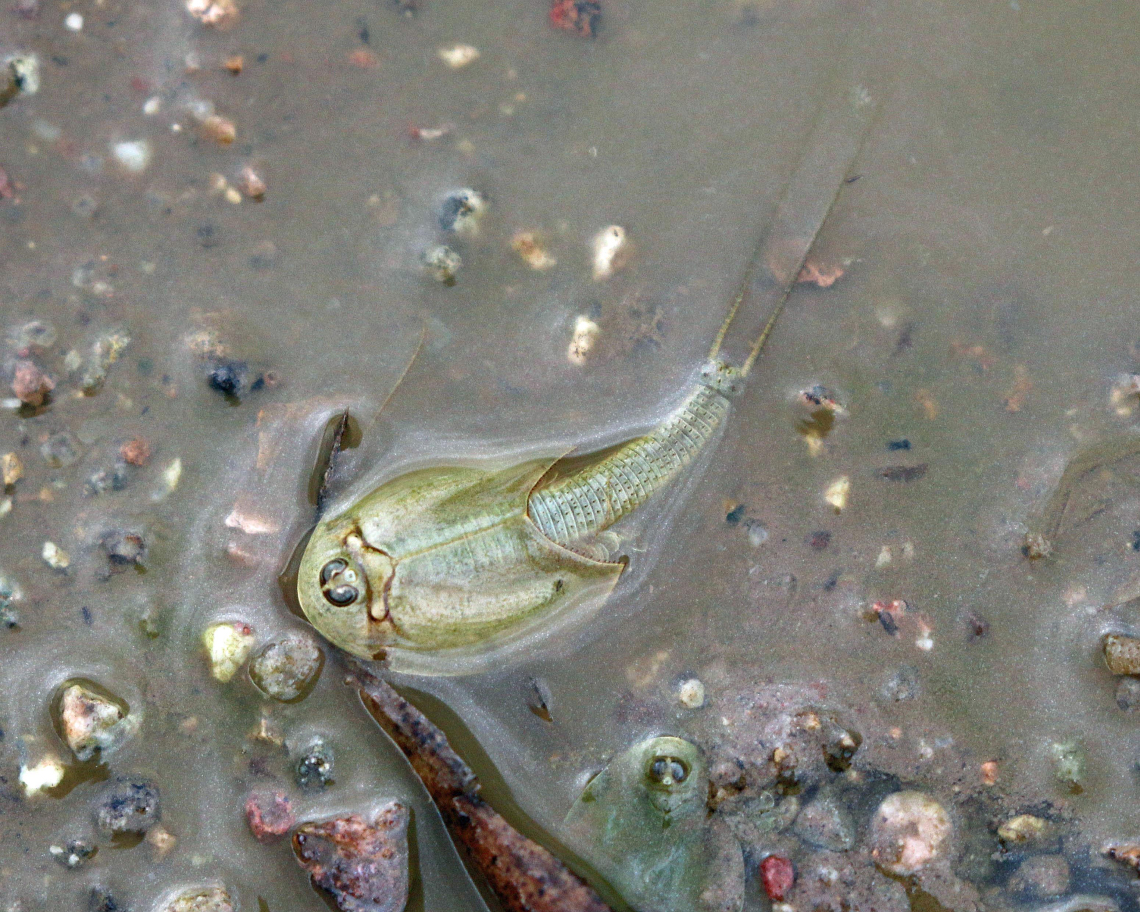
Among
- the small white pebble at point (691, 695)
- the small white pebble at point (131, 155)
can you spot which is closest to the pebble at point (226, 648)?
the small white pebble at point (691, 695)

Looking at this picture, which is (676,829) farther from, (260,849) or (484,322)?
(484,322)

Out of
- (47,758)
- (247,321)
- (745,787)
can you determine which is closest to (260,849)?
(47,758)

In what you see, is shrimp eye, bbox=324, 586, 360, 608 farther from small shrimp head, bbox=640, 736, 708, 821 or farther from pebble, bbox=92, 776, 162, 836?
small shrimp head, bbox=640, 736, 708, 821

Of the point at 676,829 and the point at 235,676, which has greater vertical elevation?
the point at 235,676

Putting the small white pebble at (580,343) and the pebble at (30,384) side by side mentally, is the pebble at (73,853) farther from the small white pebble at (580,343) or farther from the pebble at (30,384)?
the small white pebble at (580,343)

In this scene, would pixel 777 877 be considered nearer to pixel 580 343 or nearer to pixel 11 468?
pixel 580 343

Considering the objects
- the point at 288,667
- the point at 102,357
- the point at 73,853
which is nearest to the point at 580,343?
the point at 288,667
